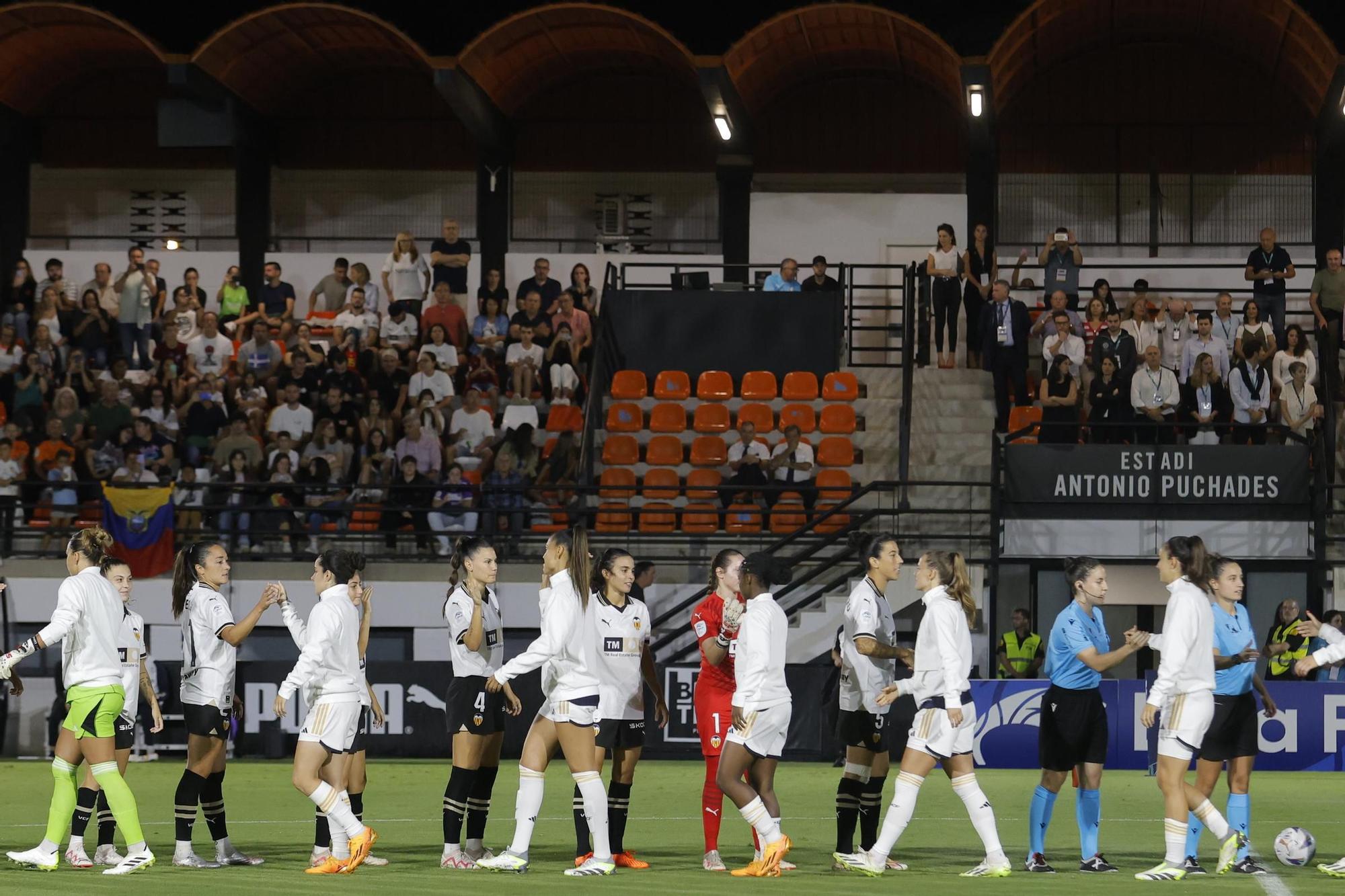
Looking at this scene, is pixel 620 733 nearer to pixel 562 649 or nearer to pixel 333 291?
pixel 562 649

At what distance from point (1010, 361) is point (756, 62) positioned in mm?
6730

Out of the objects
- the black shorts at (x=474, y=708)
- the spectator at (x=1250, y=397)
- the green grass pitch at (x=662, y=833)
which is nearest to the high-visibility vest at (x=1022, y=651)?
the green grass pitch at (x=662, y=833)

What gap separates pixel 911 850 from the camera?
38.1 ft

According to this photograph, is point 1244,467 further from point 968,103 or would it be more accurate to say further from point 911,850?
point 911,850

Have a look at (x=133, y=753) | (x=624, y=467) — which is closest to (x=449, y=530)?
(x=624, y=467)

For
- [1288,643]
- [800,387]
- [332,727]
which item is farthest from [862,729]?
[800,387]

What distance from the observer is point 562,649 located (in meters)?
9.92

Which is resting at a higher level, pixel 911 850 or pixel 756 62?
pixel 756 62

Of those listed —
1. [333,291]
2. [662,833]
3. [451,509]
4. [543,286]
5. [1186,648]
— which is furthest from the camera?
[333,291]

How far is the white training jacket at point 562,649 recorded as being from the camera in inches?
389

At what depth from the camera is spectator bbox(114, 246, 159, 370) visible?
2534cm

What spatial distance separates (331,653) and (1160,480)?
12.9 metres

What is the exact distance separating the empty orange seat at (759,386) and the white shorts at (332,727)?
46.5ft

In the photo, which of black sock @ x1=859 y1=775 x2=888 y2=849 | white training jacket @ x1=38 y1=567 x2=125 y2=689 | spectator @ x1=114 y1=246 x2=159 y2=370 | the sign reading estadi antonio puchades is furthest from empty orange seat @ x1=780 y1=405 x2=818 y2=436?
white training jacket @ x1=38 y1=567 x2=125 y2=689
